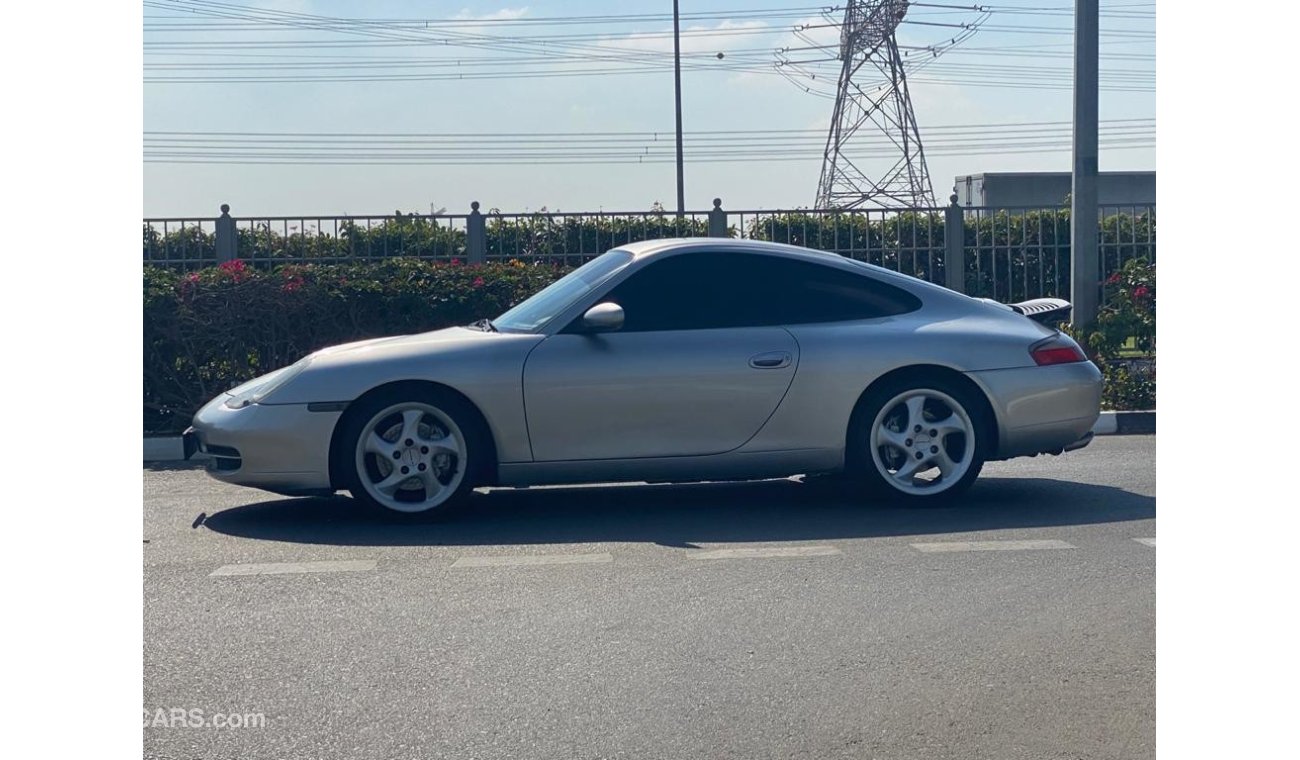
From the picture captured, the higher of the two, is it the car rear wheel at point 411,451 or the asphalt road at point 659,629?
the car rear wheel at point 411,451

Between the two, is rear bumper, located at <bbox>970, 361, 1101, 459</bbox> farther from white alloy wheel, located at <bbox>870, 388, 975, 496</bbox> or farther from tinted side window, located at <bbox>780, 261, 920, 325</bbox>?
tinted side window, located at <bbox>780, 261, 920, 325</bbox>

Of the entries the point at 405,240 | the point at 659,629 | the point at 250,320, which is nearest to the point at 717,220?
the point at 405,240

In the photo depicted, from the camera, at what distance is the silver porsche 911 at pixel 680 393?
274 inches

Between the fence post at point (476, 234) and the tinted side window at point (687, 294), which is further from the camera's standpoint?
the fence post at point (476, 234)

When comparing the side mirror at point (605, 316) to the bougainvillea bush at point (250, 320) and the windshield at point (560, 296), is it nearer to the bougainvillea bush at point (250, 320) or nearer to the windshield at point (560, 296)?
the windshield at point (560, 296)

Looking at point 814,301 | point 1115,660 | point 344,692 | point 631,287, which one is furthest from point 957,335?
point 344,692

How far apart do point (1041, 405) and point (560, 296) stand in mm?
2493

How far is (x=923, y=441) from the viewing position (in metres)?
7.32

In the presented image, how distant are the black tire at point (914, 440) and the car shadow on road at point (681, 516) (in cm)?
11

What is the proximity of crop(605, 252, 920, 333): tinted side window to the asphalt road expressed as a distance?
971 millimetres

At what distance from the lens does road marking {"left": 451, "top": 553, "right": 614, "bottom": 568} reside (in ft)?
20.1

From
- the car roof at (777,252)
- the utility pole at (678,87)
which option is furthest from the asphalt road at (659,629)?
the utility pole at (678,87)
